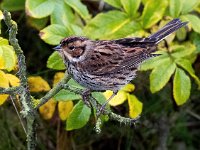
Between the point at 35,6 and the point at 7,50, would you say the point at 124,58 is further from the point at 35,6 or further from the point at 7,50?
the point at 7,50

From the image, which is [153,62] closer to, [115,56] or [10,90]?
[115,56]

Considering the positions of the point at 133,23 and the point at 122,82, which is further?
the point at 133,23

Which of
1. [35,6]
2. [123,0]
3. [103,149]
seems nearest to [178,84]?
[123,0]

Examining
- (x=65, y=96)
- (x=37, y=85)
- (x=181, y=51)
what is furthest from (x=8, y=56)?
(x=181, y=51)

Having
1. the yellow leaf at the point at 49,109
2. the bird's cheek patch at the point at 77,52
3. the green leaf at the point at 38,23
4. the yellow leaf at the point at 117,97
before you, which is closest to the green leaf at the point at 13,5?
the green leaf at the point at 38,23

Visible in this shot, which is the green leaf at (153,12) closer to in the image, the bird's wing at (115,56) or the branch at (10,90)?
the bird's wing at (115,56)
